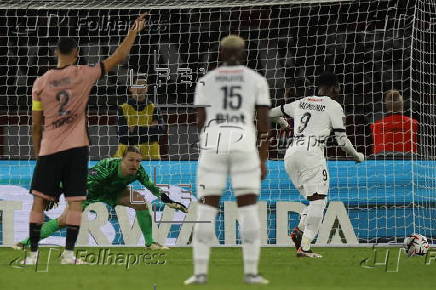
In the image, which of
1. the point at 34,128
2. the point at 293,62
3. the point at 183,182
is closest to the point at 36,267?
the point at 34,128

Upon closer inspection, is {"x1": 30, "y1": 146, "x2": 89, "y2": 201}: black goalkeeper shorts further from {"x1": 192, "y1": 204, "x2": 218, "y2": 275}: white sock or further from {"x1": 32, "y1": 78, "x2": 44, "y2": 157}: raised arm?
{"x1": 192, "y1": 204, "x2": 218, "y2": 275}: white sock

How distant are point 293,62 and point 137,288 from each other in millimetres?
9032

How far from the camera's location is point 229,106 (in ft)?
28.3

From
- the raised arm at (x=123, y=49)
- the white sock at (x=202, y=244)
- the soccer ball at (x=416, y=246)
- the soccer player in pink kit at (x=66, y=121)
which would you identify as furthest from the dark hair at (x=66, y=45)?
the soccer ball at (x=416, y=246)

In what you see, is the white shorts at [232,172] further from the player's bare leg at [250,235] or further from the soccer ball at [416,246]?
the soccer ball at [416,246]

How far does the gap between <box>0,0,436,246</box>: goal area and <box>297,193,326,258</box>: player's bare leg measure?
2.47 meters

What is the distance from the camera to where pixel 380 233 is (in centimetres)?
1528

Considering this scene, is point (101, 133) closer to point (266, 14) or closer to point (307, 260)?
point (266, 14)

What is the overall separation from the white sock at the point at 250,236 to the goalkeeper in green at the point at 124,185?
198 inches

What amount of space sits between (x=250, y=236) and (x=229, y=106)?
0.99m

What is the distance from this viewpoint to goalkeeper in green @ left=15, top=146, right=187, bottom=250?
13484 millimetres

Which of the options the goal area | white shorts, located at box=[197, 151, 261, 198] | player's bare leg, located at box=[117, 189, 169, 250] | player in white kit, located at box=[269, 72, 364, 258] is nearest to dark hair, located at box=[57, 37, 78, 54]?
white shorts, located at box=[197, 151, 261, 198]

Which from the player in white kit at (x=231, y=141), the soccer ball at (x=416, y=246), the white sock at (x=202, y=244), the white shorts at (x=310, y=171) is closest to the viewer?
the white sock at (x=202, y=244)

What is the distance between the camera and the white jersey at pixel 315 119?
12.5m
